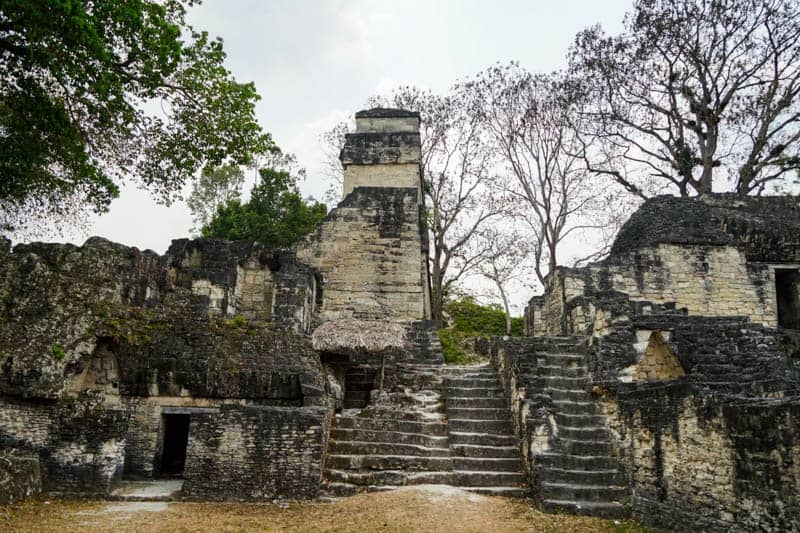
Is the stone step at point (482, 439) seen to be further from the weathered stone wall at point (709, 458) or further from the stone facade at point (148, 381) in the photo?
the stone facade at point (148, 381)

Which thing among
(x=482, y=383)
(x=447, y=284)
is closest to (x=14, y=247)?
(x=482, y=383)

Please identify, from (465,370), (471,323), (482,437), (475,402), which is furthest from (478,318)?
(482,437)

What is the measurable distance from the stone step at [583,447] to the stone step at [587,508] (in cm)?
93

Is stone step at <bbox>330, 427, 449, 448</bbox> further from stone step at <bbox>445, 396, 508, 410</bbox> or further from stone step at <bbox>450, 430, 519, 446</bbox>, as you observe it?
stone step at <bbox>445, 396, 508, 410</bbox>

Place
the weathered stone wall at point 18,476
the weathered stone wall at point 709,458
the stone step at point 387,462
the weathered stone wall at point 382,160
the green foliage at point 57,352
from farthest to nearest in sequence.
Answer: the weathered stone wall at point 382,160, the stone step at point 387,462, the green foliage at point 57,352, the weathered stone wall at point 18,476, the weathered stone wall at point 709,458

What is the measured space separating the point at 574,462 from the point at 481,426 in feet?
6.43

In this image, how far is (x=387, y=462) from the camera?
9.41 meters

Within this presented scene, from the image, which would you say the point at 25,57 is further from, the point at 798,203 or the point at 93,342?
the point at 798,203

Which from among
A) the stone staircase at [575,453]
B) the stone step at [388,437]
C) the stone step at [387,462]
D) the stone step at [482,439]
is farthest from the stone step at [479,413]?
the stone step at [387,462]

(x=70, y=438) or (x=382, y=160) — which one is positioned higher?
(x=382, y=160)

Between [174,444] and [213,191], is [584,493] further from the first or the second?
[213,191]

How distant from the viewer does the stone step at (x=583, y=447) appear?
9.02 meters

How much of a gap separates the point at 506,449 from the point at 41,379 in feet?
24.9

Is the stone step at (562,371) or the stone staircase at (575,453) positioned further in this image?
the stone step at (562,371)
